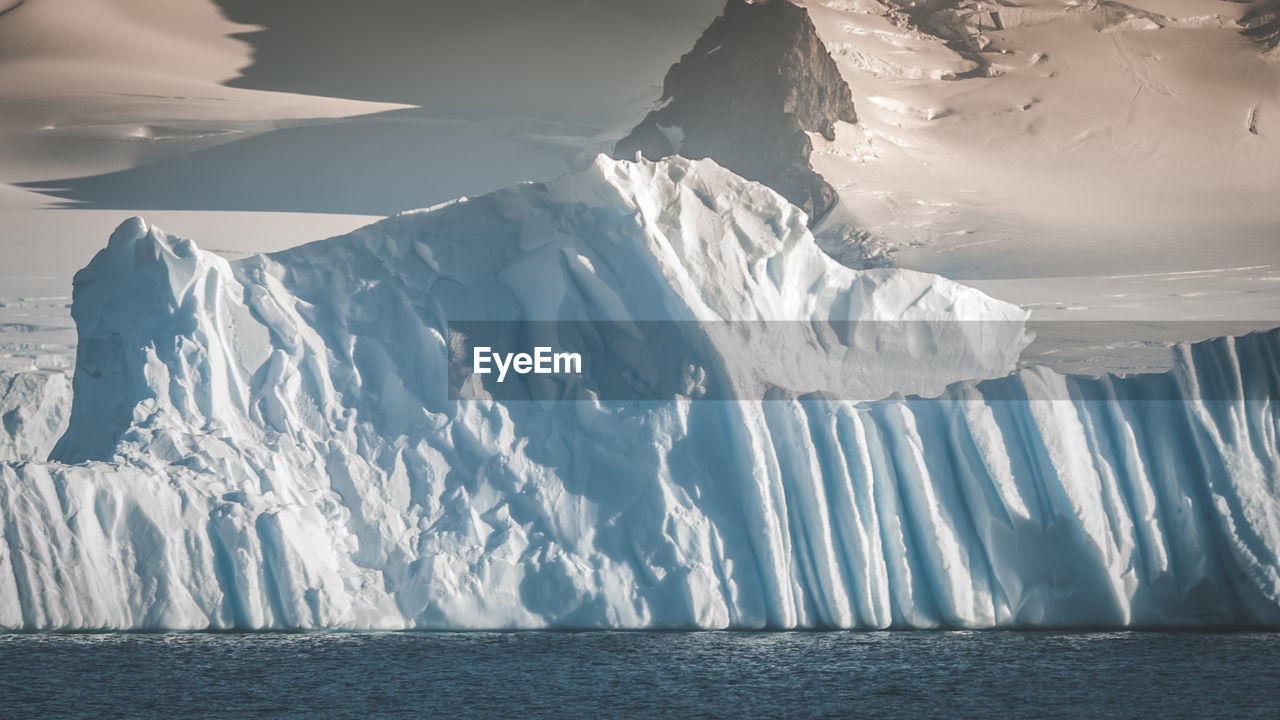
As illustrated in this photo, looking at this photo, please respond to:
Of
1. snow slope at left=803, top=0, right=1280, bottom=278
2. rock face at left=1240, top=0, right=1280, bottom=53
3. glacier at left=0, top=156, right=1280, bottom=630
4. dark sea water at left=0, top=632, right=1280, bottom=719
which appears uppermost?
rock face at left=1240, top=0, right=1280, bottom=53

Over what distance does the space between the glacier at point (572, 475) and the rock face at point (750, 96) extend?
32.8m

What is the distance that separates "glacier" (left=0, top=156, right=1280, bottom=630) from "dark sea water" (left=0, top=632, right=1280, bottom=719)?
523mm

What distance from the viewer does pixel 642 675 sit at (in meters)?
17.0

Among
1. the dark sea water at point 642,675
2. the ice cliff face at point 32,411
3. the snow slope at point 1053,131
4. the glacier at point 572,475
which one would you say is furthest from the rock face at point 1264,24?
the ice cliff face at point 32,411

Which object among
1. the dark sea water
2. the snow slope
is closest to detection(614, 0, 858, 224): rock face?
the snow slope

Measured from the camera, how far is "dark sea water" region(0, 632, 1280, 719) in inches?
613

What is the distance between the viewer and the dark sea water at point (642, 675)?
15570 millimetres

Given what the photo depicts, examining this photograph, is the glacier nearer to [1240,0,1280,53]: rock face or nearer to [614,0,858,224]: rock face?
[614,0,858,224]: rock face

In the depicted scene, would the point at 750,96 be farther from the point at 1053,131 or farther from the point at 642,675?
the point at 642,675

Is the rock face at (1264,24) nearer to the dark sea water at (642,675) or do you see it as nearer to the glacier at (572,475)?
the glacier at (572,475)

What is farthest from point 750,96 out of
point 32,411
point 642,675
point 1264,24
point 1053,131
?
point 642,675

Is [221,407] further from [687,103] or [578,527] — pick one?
[687,103]

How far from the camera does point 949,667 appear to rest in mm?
17406

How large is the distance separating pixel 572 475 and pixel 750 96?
36978mm
